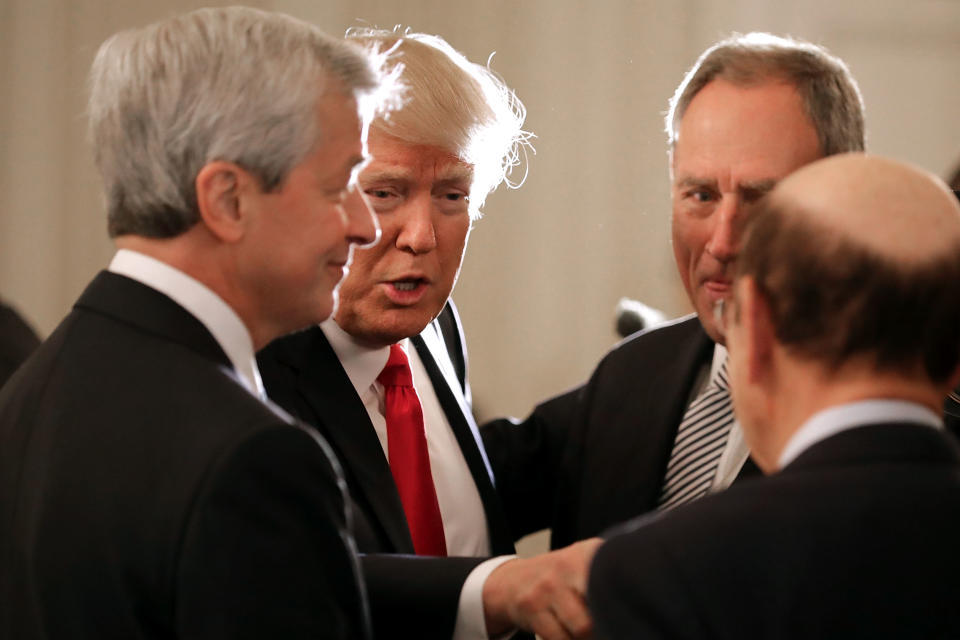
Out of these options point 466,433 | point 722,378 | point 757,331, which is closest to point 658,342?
point 722,378

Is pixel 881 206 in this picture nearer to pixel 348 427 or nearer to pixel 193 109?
pixel 193 109

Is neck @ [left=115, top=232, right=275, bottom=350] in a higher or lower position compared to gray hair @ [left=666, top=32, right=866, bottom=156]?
lower

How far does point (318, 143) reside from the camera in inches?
56.1

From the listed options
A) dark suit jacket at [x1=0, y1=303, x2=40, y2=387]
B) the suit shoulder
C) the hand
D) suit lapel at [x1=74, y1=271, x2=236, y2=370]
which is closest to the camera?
suit lapel at [x1=74, y1=271, x2=236, y2=370]

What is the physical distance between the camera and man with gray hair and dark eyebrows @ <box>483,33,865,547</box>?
2.04 m

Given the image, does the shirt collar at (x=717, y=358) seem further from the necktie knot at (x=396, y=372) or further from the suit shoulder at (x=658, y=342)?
the necktie knot at (x=396, y=372)

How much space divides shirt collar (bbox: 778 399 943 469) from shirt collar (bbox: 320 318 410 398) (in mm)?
1048

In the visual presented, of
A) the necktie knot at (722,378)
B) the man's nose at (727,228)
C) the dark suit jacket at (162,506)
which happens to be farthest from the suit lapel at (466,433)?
the dark suit jacket at (162,506)

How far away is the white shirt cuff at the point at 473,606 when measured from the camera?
1.85 m

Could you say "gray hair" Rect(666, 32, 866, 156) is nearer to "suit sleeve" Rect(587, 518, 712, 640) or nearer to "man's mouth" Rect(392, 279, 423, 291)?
"man's mouth" Rect(392, 279, 423, 291)

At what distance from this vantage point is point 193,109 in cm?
135

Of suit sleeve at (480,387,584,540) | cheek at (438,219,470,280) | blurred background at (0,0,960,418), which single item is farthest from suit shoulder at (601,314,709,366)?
blurred background at (0,0,960,418)

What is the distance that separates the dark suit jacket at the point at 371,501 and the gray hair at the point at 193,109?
60cm

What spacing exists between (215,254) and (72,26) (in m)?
3.95
